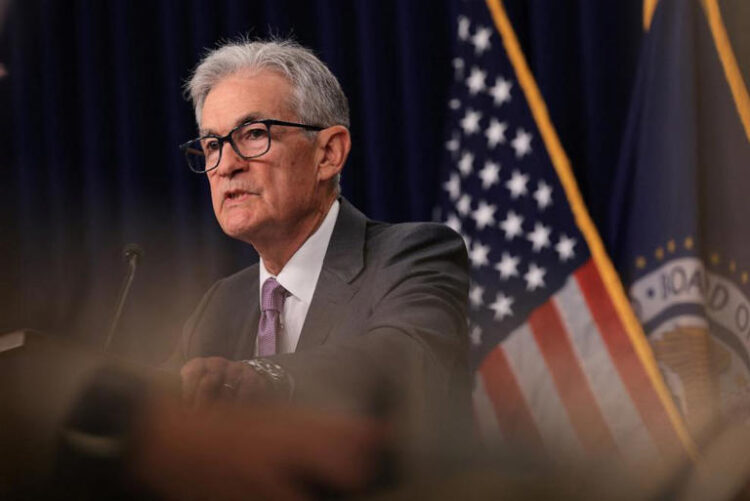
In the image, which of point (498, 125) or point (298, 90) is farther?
point (498, 125)

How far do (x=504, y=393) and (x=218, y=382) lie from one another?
1.24 metres

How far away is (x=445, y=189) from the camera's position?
208 cm

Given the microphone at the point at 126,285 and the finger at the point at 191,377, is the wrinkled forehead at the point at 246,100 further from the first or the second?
the finger at the point at 191,377

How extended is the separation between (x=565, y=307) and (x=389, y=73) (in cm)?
69

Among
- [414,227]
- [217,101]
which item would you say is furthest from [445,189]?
[217,101]

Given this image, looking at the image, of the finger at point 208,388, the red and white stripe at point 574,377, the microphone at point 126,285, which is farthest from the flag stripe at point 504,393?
the finger at point 208,388

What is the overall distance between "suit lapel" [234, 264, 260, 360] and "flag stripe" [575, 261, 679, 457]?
781 millimetres

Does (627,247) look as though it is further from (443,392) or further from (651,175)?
(443,392)

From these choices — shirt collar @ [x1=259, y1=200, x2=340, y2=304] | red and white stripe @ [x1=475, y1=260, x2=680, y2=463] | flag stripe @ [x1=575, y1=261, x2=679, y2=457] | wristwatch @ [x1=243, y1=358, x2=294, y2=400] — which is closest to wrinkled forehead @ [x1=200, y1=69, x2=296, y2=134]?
shirt collar @ [x1=259, y1=200, x2=340, y2=304]

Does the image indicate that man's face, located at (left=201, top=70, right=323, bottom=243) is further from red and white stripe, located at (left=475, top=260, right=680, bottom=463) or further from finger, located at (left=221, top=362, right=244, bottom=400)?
red and white stripe, located at (left=475, top=260, right=680, bottom=463)

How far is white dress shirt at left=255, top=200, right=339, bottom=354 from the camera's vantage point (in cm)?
138

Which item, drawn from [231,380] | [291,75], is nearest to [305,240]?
[291,75]

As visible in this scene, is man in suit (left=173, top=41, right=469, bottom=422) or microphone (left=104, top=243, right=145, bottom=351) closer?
microphone (left=104, top=243, right=145, bottom=351)

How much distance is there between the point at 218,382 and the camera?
2.55ft
